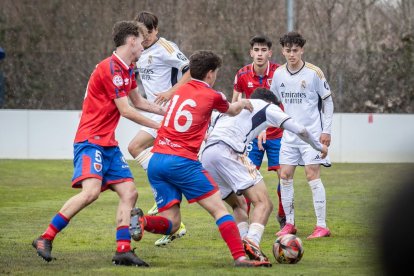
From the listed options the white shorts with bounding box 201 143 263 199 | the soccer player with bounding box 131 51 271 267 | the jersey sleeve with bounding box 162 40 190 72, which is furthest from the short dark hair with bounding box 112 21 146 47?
the jersey sleeve with bounding box 162 40 190 72

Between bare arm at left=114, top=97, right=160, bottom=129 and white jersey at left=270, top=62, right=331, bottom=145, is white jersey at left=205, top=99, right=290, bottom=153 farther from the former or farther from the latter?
white jersey at left=270, top=62, right=331, bottom=145

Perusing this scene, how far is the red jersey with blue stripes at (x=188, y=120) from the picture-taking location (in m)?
6.53

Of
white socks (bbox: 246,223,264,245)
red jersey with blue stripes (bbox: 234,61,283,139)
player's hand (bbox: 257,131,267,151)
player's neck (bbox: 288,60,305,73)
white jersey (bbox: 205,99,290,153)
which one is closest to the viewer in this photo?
white socks (bbox: 246,223,264,245)

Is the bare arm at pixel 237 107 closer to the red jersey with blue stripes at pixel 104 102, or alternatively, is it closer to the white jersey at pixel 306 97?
the red jersey with blue stripes at pixel 104 102

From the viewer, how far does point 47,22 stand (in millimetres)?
26047

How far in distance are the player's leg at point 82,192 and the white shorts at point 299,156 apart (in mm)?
3283

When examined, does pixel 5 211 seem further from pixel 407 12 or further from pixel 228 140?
pixel 407 12

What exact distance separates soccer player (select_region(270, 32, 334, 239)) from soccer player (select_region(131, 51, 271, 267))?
278 cm

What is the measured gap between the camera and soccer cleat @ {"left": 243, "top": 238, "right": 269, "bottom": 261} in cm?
663

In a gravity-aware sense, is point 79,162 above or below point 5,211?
above

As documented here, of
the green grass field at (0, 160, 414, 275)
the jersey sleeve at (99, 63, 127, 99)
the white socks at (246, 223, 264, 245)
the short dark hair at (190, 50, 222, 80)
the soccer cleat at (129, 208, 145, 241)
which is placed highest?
the short dark hair at (190, 50, 222, 80)

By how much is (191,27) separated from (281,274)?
20.4m

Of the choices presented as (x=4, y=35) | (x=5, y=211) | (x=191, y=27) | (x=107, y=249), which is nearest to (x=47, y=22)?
(x=4, y=35)

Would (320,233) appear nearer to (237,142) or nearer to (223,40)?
(237,142)
